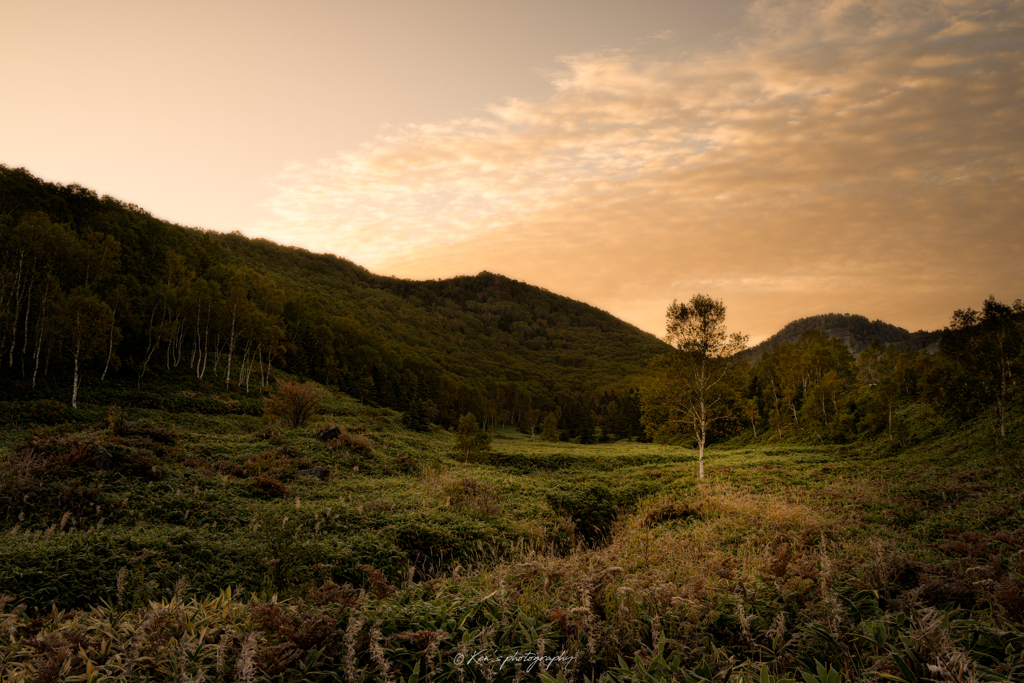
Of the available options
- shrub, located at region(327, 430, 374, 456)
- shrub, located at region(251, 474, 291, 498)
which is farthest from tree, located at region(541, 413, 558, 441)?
shrub, located at region(251, 474, 291, 498)

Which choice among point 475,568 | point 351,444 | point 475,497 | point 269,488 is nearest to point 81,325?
point 351,444

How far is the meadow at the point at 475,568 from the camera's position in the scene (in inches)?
152

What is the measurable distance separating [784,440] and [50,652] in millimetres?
69107

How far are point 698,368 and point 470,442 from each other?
19078 mm

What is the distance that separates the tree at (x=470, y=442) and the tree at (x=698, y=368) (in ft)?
46.2

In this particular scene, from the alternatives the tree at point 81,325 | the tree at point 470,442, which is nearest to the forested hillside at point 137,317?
the tree at point 81,325

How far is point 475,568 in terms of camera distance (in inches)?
432

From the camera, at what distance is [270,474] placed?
20672 mm

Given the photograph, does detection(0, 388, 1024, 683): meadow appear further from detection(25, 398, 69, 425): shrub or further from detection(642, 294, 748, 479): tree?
detection(642, 294, 748, 479): tree

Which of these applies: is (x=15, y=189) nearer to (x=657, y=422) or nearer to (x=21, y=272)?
(x=21, y=272)

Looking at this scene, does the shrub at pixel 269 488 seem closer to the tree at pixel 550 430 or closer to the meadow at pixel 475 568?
the meadow at pixel 475 568

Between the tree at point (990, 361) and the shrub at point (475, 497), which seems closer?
the shrub at point (475, 497)

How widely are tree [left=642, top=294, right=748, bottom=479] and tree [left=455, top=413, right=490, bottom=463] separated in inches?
555

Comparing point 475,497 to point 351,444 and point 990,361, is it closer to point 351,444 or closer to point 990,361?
A: point 351,444
